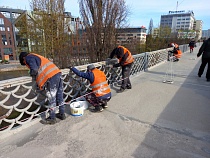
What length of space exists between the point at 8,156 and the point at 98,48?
16.0ft

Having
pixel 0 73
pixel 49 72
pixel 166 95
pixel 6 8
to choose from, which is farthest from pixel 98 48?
pixel 6 8

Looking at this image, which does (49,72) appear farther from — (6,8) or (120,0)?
(6,8)

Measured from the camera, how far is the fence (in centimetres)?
252

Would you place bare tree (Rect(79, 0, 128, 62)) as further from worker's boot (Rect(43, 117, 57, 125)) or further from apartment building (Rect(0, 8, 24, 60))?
apartment building (Rect(0, 8, 24, 60))

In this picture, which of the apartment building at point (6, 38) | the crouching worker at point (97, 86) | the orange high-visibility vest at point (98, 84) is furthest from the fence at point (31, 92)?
the apartment building at point (6, 38)

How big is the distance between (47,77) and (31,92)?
0.96 meters

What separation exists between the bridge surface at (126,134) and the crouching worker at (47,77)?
29 centimetres

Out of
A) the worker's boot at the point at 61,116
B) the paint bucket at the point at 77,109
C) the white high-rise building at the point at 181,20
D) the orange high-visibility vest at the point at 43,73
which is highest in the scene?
the white high-rise building at the point at 181,20

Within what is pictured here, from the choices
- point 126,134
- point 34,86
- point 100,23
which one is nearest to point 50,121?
point 34,86

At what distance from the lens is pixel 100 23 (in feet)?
19.6

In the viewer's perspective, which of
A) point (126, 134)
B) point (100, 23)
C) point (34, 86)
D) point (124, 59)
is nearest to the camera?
point (126, 134)

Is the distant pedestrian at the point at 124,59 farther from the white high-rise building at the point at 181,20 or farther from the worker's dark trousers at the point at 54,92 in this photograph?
the white high-rise building at the point at 181,20

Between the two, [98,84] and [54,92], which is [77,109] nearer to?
[54,92]

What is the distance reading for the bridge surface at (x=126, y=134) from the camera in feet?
7.02
